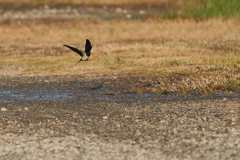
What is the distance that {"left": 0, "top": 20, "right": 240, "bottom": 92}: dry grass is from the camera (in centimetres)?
1516

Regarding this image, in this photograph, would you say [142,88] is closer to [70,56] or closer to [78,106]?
[78,106]

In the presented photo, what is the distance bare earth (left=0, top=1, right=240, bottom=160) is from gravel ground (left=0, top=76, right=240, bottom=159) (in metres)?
0.02

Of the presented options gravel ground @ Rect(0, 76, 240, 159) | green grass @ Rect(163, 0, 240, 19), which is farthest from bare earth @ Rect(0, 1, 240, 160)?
green grass @ Rect(163, 0, 240, 19)

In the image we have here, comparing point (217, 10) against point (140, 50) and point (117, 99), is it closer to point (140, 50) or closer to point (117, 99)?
point (140, 50)

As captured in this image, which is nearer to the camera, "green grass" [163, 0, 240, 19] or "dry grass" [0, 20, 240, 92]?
"dry grass" [0, 20, 240, 92]

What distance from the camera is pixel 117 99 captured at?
12.1m

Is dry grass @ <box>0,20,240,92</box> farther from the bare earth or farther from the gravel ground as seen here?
the gravel ground

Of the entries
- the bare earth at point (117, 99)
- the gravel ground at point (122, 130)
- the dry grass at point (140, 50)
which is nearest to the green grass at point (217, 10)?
the dry grass at point (140, 50)

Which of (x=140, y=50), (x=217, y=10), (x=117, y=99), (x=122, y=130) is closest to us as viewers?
(x=122, y=130)

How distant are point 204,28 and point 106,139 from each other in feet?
60.1

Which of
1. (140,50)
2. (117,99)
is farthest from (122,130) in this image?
(140,50)

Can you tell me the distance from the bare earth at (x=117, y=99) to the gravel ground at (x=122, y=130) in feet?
0.06

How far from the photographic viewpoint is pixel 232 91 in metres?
12.7

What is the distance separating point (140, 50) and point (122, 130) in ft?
36.4
